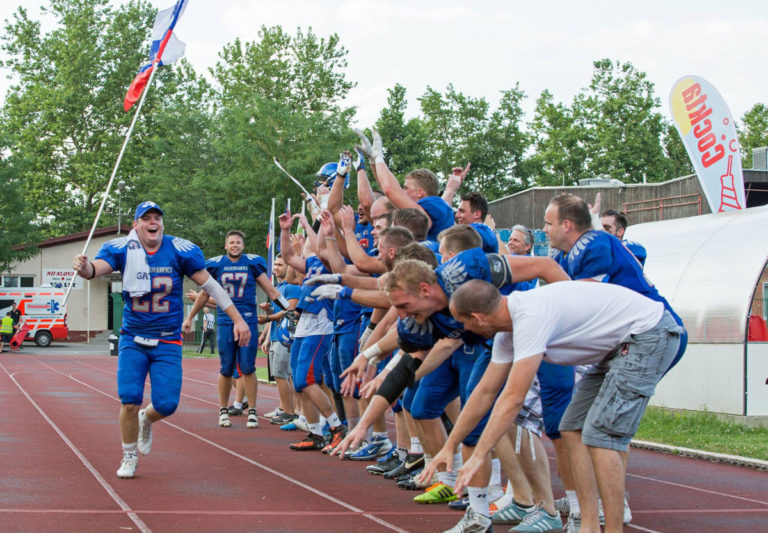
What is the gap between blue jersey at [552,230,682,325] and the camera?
5723mm

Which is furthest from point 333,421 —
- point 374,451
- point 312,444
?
point 374,451

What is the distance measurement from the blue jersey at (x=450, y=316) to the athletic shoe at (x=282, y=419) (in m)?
7.28

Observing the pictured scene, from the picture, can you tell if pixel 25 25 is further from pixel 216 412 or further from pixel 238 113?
pixel 216 412

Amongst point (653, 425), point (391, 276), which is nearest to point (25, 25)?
point (653, 425)

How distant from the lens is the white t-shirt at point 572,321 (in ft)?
15.2

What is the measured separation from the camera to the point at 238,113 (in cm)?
4612

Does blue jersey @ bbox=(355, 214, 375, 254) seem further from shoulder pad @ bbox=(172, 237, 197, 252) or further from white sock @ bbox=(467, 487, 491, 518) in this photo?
white sock @ bbox=(467, 487, 491, 518)

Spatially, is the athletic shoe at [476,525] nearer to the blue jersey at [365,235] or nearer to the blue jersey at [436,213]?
the blue jersey at [436,213]

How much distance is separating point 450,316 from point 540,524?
5.01 ft

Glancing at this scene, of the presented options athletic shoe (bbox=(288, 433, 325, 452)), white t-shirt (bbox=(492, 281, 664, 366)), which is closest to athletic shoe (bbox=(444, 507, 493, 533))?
white t-shirt (bbox=(492, 281, 664, 366))

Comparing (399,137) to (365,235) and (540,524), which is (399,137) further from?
(540,524)

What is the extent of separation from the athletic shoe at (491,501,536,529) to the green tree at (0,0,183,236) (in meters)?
63.6

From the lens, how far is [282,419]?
43.4 feet

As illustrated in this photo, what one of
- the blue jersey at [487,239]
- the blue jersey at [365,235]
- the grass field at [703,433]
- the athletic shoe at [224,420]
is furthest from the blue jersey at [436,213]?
the athletic shoe at [224,420]
